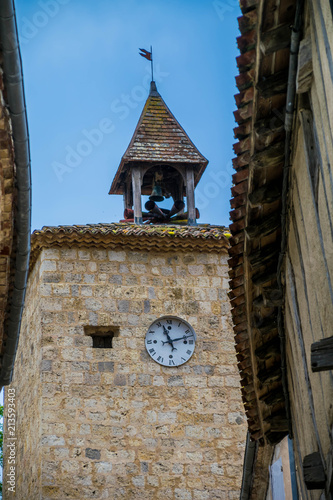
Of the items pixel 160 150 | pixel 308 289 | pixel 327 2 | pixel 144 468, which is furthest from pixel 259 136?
pixel 160 150

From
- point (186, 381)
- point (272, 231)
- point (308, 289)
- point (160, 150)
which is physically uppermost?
point (160, 150)

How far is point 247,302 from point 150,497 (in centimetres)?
737

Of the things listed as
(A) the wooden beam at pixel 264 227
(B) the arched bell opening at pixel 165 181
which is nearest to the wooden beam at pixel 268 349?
(A) the wooden beam at pixel 264 227

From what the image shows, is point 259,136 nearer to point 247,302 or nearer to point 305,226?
point 305,226

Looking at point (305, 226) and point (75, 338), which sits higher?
point (75, 338)

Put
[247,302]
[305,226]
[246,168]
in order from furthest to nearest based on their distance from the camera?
[247,302] → [246,168] → [305,226]

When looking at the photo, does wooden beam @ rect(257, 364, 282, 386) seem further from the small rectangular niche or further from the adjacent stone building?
the small rectangular niche

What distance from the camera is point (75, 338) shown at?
14.1 meters

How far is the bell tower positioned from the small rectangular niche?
3140mm

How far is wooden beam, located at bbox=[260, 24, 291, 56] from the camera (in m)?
4.87

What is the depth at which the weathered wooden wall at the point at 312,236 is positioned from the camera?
4414mm

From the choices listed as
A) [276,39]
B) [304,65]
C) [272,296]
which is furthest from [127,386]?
[304,65]

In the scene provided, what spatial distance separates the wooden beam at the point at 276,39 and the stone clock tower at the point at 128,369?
31.4 ft

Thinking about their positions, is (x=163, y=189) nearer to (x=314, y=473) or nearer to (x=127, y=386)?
(x=127, y=386)
